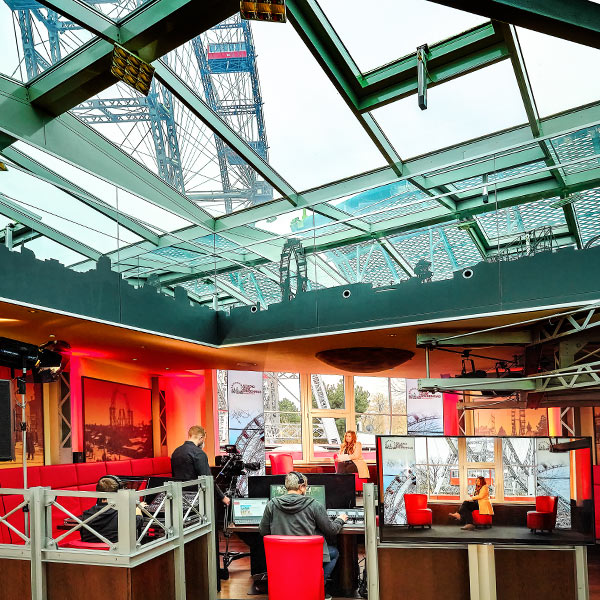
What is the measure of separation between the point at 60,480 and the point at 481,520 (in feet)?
24.1

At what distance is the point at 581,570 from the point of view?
506cm

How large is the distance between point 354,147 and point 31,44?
484cm

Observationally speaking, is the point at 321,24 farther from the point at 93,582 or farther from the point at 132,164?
the point at 93,582

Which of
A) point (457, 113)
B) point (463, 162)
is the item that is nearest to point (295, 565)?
point (463, 162)

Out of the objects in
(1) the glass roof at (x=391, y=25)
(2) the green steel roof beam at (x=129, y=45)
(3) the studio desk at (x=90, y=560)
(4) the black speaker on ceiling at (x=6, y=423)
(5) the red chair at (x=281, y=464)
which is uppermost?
(1) the glass roof at (x=391, y=25)

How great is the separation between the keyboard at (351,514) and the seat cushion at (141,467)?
6027mm

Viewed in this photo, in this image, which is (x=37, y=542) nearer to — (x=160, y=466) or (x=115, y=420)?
(x=115, y=420)

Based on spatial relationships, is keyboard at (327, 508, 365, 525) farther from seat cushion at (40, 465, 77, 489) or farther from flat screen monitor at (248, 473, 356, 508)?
seat cushion at (40, 465, 77, 489)

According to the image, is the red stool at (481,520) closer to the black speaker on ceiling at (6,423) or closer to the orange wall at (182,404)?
the black speaker on ceiling at (6,423)

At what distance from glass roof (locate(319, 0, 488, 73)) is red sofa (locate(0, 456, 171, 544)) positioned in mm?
7151

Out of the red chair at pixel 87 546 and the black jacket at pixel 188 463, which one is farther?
the black jacket at pixel 188 463

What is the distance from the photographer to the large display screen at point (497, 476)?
484 cm

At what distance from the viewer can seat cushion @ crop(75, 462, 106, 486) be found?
10526 millimetres

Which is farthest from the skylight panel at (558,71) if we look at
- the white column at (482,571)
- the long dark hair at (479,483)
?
the white column at (482,571)
